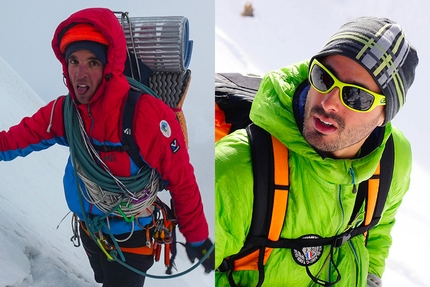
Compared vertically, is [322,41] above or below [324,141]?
below

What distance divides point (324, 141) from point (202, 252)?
2.15ft

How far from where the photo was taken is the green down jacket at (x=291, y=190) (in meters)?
1.59

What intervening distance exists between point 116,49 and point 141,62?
0.07 metres

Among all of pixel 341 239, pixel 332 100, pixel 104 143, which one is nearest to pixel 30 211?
pixel 104 143

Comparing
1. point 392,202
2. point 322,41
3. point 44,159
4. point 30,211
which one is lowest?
point 322,41

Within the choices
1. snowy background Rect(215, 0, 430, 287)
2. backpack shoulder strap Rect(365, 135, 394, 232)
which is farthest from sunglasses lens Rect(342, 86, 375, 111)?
snowy background Rect(215, 0, 430, 287)

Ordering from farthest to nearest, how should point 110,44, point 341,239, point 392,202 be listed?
point 392,202 < point 341,239 < point 110,44

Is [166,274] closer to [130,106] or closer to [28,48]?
[130,106]

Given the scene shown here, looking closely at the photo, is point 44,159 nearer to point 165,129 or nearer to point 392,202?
point 165,129

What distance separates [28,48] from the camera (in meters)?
1.11

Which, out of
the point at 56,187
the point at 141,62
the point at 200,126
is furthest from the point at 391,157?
the point at 56,187

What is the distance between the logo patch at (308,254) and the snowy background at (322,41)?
8.20 ft

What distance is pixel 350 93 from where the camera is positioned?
5.19 ft

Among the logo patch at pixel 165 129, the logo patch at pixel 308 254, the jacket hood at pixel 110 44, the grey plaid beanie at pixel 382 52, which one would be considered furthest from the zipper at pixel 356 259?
the jacket hood at pixel 110 44
